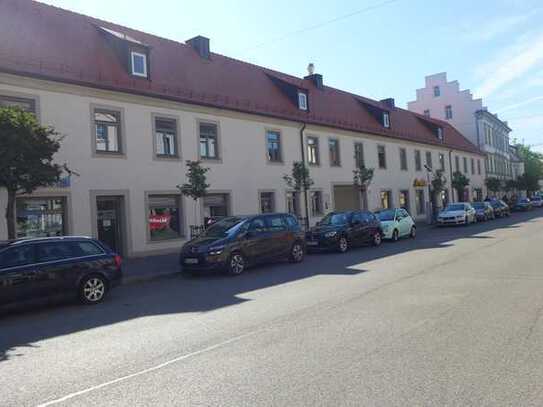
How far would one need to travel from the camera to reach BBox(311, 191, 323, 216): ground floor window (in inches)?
1033

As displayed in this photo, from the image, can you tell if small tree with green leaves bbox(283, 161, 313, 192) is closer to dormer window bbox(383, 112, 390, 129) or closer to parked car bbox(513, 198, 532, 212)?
dormer window bbox(383, 112, 390, 129)

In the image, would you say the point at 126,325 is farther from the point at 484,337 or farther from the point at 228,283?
the point at 484,337

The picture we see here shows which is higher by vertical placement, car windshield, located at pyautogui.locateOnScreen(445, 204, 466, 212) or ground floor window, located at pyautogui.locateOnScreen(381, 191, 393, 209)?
ground floor window, located at pyautogui.locateOnScreen(381, 191, 393, 209)

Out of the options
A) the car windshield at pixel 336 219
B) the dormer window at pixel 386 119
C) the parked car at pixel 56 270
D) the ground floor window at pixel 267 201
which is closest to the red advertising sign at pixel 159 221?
the ground floor window at pixel 267 201

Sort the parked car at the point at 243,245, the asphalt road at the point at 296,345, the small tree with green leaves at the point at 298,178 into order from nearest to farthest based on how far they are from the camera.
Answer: the asphalt road at the point at 296,345 < the parked car at the point at 243,245 < the small tree with green leaves at the point at 298,178

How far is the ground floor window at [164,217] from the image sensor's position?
59.3 feet

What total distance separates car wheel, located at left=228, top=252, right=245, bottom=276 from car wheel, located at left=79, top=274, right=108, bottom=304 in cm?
361

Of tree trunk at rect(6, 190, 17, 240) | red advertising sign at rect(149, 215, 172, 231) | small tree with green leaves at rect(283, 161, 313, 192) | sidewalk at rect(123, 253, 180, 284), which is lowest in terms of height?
sidewalk at rect(123, 253, 180, 284)

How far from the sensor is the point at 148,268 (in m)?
14.1

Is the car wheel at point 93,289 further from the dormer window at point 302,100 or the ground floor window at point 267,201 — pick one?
the dormer window at point 302,100

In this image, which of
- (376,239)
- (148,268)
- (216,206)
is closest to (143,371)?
(148,268)

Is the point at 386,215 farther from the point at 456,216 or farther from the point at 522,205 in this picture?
the point at 522,205

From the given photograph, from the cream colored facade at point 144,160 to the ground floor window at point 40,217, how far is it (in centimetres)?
24

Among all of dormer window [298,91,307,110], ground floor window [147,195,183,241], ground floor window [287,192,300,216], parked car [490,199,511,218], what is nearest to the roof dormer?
ground floor window [147,195,183,241]
